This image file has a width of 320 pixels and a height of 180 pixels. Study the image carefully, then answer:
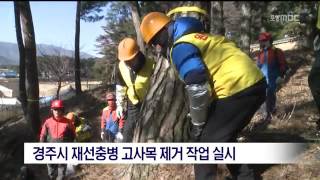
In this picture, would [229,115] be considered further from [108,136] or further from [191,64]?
[108,136]

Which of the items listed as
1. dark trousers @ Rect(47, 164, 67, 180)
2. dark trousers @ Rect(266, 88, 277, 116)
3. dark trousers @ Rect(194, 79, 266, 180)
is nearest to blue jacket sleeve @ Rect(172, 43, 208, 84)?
dark trousers @ Rect(194, 79, 266, 180)

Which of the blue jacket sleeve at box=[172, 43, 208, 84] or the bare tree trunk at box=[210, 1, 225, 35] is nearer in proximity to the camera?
the blue jacket sleeve at box=[172, 43, 208, 84]

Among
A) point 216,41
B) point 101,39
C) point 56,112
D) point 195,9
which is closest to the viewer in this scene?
point 216,41

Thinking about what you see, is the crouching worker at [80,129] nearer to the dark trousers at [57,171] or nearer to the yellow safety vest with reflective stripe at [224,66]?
the dark trousers at [57,171]

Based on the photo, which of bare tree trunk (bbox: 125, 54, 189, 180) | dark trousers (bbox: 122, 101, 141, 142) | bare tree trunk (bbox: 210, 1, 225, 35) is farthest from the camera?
bare tree trunk (bbox: 210, 1, 225, 35)

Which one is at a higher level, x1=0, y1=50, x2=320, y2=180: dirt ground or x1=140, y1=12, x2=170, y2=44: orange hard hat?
x1=140, y1=12, x2=170, y2=44: orange hard hat

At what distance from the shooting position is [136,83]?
6.09 metres

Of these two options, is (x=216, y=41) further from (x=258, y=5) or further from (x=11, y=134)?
(x=11, y=134)

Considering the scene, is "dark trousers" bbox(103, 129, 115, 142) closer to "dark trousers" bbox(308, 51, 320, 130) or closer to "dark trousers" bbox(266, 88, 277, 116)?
"dark trousers" bbox(266, 88, 277, 116)

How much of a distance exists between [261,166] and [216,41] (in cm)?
173

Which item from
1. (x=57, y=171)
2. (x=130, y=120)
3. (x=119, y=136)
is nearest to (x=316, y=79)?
(x=130, y=120)

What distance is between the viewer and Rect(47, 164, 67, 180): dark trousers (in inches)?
286

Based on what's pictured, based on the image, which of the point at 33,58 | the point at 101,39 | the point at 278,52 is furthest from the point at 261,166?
the point at 101,39

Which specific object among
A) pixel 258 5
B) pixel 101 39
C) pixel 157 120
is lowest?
pixel 101 39
